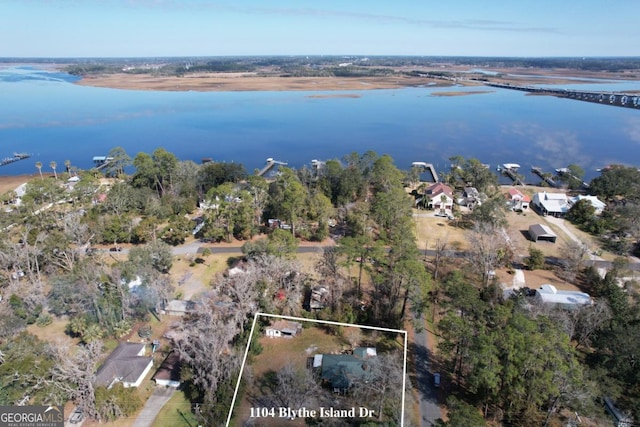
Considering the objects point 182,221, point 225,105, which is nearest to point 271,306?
point 182,221

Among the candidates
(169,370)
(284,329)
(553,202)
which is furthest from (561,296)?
(169,370)

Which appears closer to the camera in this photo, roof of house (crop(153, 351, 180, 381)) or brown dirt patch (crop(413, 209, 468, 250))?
roof of house (crop(153, 351, 180, 381))

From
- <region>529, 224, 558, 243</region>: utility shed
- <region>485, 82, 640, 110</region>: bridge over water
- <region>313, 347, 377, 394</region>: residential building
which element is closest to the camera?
<region>313, 347, 377, 394</region>: residential building

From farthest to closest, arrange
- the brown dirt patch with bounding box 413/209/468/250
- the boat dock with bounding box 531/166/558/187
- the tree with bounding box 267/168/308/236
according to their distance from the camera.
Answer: the boat dock with bounding box 531/166/558/187
the brown dirt patch with bounding box 413/209/468/250
the tree with bounding box 267/168/308/236

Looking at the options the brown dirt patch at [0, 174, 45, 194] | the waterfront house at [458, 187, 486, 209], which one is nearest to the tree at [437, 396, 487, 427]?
the waterfront house at [458, 187, 486, 209]

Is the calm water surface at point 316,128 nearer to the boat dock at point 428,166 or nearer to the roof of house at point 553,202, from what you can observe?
the boat dock at point 428,166

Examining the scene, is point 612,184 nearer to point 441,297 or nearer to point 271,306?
point 441,297

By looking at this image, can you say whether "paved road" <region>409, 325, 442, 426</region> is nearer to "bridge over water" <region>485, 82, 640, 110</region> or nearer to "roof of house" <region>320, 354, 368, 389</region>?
"roof of house" <region>320, 354, 368, 389</region>

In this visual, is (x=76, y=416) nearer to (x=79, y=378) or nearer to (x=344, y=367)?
(x=79, y=378)

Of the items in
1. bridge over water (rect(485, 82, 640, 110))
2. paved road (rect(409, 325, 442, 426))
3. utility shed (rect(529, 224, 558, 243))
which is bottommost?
paved road (rect(409, 325, 442, 426))
